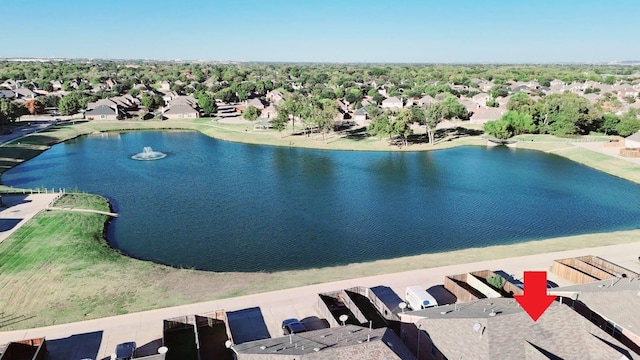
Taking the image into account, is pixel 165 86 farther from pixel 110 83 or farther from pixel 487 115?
pixel 487 115

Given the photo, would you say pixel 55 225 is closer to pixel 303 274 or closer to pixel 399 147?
pixel 303 274

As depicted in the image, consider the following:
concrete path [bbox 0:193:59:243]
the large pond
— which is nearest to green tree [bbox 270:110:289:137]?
the large pond

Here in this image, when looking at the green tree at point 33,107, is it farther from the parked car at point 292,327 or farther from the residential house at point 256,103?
the parked car at point 292,327

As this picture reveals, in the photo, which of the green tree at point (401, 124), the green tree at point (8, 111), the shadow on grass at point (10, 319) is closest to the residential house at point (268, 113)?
the green tree at point (401, 124)

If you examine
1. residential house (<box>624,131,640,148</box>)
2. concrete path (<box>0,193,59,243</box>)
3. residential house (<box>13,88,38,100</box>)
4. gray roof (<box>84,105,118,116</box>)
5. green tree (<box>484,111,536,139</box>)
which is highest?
residential house (<box>13,88,38,100</box>)

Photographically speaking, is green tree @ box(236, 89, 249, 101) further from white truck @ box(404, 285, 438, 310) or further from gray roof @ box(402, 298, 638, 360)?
gray roof @ box(402, 298, 638, 360)

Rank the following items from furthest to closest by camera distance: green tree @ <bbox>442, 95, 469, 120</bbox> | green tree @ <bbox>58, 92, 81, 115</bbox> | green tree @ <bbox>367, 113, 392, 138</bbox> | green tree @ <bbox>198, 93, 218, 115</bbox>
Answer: green tree @ <bbox>198, 93, 218, 115</bbox>, green tree @ <bbox>58, 92, 81, 115</bbox>, green tree @ <bbox>442, 95, 469, 120</bbox>, green tree @ <bbox>367, 113, 392, 138</bbox>
